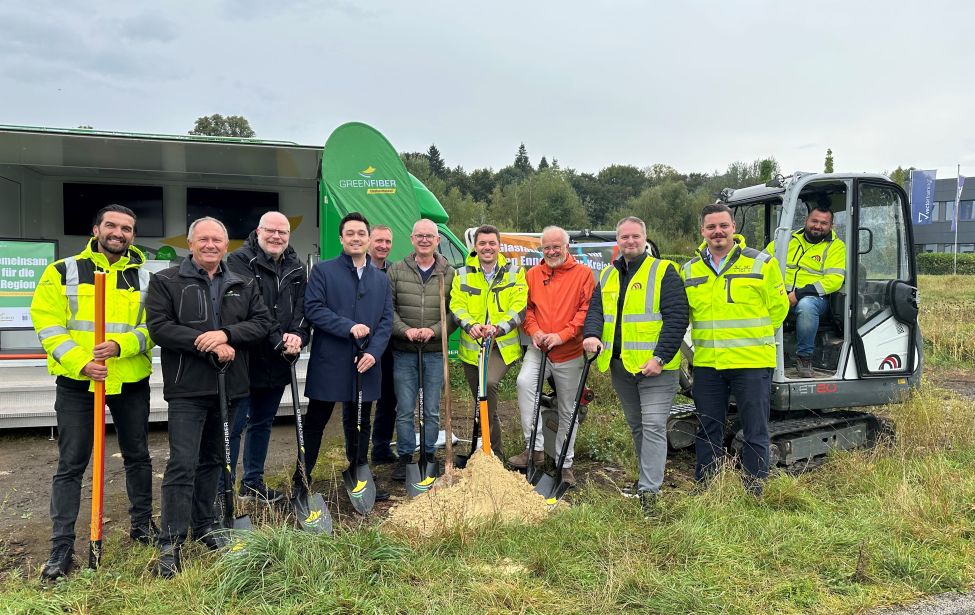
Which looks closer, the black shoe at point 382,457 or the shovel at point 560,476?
the shovel at point 560,476

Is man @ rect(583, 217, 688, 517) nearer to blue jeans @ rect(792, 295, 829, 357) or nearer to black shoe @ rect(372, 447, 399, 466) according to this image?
blue jeans @ rect(792, 295, 829, 357)

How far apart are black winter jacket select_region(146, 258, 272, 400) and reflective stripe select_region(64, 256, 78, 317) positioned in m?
0.37

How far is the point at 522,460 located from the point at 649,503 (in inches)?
55.1

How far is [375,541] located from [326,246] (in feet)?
14.9

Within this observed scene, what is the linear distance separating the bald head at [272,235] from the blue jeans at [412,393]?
49.9 inches

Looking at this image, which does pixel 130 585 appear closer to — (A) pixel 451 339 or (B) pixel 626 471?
(B) pixel 626 471

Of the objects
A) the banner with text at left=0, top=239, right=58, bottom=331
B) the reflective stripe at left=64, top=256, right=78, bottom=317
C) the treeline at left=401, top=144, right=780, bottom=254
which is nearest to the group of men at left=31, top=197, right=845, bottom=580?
the reflective stripe at left=64, top=256, right=78, bottom=317

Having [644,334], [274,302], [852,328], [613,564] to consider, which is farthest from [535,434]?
[852,328]

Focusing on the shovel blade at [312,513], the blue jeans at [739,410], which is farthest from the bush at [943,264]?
the shovel blade at [312,513]

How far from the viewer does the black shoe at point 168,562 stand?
10.8 ft

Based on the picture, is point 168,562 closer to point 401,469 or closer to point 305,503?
point 305,503

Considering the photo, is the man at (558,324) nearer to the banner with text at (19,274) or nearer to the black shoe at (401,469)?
the black shoe at (401,469)

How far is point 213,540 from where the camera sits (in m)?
3.66

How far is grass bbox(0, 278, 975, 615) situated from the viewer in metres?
2.95
